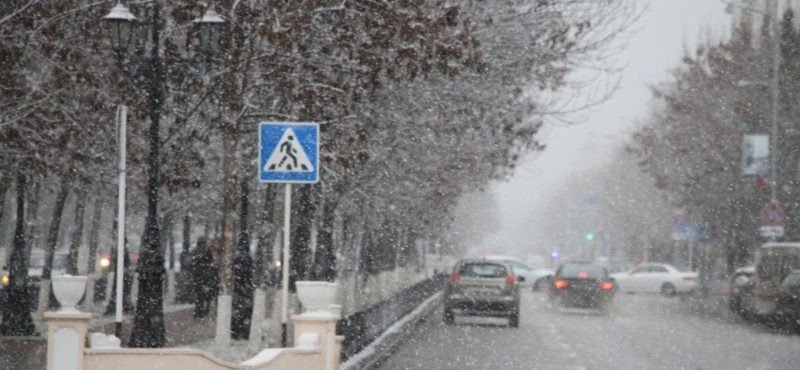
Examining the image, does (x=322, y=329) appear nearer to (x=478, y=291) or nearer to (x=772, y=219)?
(x=478, y=291)

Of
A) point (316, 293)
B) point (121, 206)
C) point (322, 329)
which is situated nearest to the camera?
point (316, 293)

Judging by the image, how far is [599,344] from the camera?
28.7 metres

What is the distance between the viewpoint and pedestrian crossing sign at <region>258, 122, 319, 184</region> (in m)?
17.2

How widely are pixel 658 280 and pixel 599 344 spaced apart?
128ft

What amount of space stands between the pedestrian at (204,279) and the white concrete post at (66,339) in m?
20.9

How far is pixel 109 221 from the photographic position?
8081 cm

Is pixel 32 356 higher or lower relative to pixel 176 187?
lower

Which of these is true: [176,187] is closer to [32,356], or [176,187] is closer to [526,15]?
[32,356]

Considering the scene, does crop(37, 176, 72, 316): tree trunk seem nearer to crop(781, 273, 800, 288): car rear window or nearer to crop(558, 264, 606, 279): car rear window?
crop(781, 273, 800, 288): car rear window

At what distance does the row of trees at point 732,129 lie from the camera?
53531mm

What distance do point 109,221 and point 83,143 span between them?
2299 inches

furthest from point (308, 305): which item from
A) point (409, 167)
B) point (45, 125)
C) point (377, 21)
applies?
point (409, 167)

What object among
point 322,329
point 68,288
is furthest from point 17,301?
point 68,288

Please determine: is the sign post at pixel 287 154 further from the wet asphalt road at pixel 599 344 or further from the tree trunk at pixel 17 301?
the tree trunk at pixel 17 301
